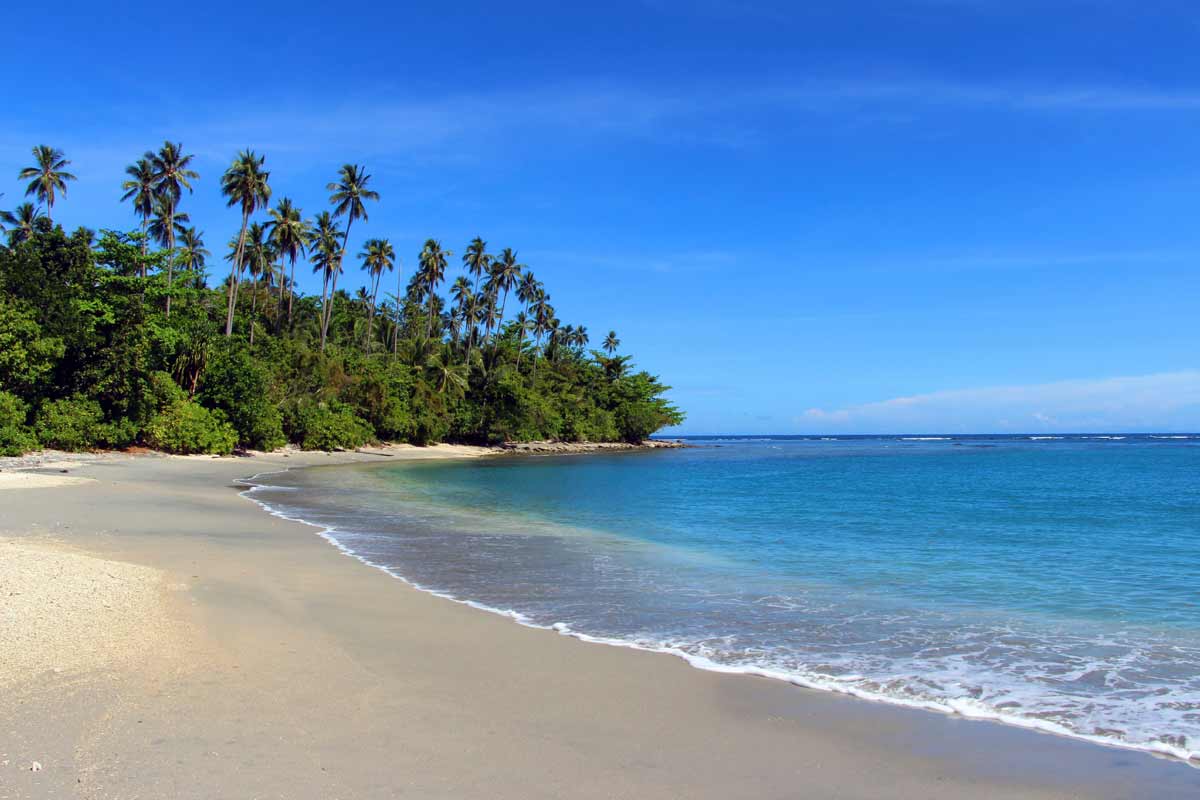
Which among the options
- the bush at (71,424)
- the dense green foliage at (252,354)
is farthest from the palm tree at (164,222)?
the bush at (71,424)

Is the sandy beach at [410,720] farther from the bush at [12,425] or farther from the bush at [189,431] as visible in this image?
the bush at [189,431]

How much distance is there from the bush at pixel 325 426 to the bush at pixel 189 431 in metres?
8.86

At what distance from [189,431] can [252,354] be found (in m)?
10.4

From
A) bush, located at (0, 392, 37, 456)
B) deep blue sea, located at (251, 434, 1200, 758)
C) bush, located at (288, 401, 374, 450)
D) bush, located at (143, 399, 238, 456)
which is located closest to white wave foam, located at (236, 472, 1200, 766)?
deep blue sea, located at (251, 434, 1200, 758)

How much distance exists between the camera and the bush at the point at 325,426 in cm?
4947

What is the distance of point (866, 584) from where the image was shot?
11.7m

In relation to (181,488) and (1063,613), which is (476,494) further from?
(1063,613)

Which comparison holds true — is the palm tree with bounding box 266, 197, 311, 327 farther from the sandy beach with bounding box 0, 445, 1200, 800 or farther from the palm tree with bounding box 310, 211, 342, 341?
the sandy beach with bounding box 0, 445, 1200, 800

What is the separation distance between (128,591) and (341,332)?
68764 millimetres

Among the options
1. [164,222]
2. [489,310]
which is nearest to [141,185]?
[164,222]

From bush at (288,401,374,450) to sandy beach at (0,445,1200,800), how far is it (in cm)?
4212

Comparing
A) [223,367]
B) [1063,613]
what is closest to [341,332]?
[223,367]

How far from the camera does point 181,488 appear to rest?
23.2 m

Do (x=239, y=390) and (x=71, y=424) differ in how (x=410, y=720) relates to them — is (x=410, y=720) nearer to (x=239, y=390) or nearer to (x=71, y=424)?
(x=71, y=424)
